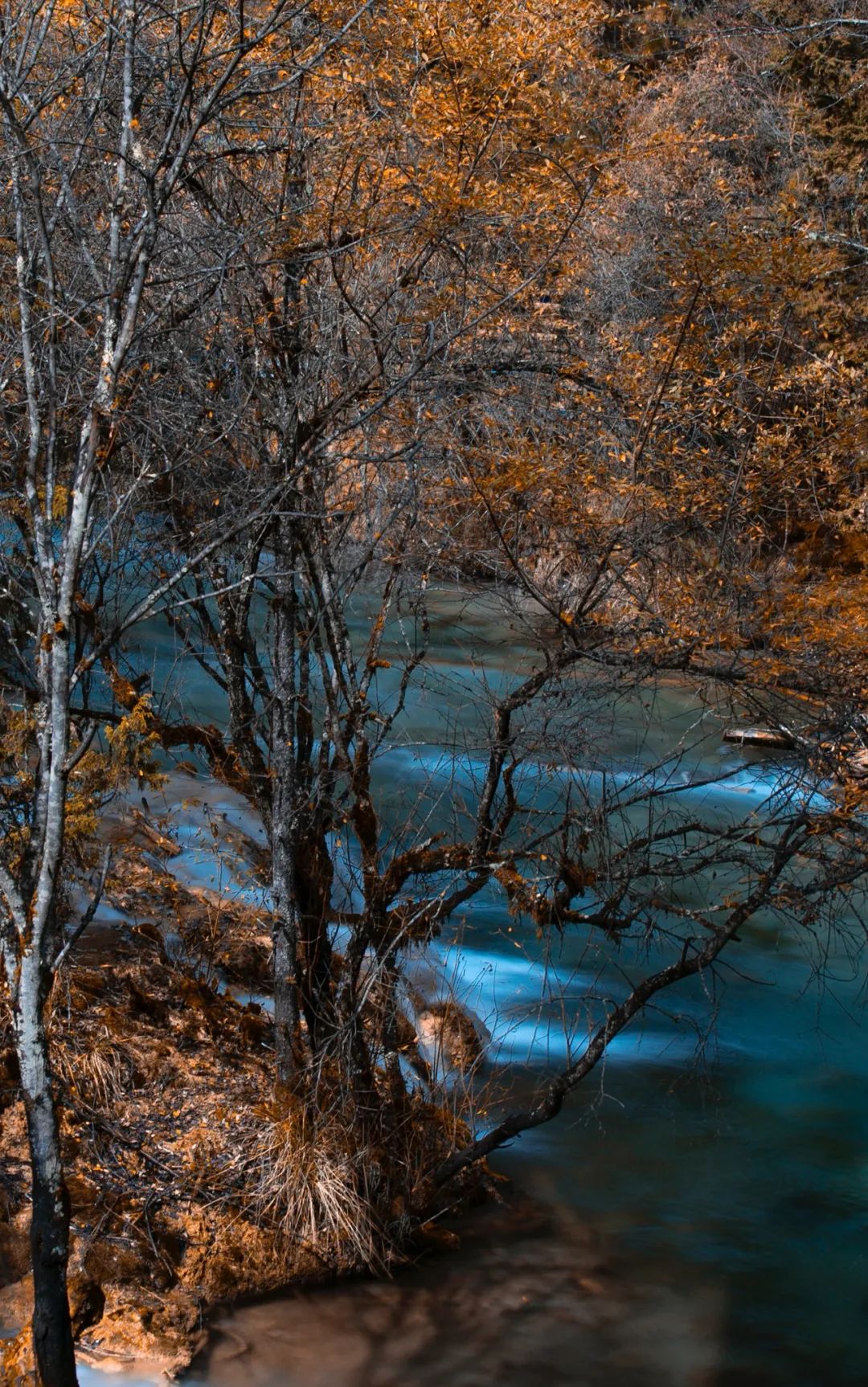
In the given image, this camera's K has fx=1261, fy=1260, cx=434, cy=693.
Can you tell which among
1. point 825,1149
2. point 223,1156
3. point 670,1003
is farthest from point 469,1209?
point 670,1003

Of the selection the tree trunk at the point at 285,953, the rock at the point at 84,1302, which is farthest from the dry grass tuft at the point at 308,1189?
the rock at the point at 84,1302

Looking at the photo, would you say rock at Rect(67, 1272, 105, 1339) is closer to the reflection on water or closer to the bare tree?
the reflection on water

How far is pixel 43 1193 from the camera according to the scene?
3672mm

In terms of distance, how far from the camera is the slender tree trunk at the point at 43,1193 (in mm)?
3676

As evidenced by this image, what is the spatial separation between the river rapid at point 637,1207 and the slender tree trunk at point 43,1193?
1423mm

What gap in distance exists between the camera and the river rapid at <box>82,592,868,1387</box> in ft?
18.2

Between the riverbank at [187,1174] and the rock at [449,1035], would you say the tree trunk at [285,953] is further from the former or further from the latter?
the rock at [449,1035]

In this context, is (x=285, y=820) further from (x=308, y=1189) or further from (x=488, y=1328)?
(x=488, y=1328)

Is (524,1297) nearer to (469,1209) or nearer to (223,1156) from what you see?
(469,1209)

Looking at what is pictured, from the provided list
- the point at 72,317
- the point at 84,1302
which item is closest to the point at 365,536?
the point at 72,317

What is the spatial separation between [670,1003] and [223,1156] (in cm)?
424

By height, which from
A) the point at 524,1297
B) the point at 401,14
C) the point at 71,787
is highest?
the point at 401,14

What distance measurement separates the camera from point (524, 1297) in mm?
5949

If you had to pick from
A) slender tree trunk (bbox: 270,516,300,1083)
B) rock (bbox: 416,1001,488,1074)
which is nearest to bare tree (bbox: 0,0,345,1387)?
slender tree trunk (bbox: 270,516,300,1083)
